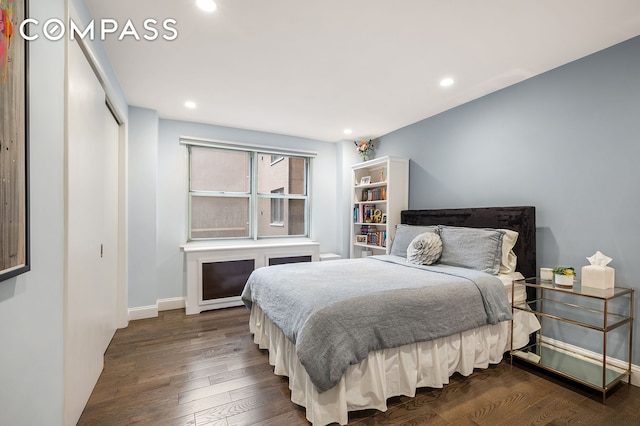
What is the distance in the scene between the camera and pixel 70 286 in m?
1.42

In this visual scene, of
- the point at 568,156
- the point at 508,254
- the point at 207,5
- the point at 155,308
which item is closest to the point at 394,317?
the point at 508,254

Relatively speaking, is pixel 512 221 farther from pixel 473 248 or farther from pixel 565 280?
pixel 565 280

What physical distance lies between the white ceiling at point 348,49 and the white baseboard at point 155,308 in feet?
7.93

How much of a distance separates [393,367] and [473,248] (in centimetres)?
142

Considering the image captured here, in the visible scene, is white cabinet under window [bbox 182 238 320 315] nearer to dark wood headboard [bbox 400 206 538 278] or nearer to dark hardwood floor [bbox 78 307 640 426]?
dark hardwood floor [bbox 78 307 640 426]

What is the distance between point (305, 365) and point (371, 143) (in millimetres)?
3825

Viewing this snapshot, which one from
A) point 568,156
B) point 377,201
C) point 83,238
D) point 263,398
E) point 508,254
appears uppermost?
point 568,156

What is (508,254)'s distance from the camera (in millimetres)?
2617

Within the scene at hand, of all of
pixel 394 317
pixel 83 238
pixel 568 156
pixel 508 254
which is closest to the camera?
pixel 83 238

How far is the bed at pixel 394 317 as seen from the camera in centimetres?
161

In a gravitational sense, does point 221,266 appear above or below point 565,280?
below

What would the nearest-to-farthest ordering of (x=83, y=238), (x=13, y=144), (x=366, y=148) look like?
(x=13, y=144), (x=83, y=238), (x=366, y=148)

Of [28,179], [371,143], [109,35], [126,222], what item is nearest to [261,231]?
[126,222]

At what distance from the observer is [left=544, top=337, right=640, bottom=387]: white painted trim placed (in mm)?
2010
